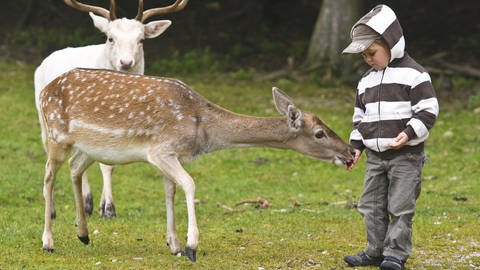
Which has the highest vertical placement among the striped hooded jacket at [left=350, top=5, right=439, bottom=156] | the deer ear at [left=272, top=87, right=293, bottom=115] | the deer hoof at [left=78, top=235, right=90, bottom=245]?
the striped hooded jacket at [left=350, top=5, right=439, bottom=156]

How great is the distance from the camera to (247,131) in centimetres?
723

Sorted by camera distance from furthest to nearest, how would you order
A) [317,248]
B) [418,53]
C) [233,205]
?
1. [418,53]
2. [233,205]
3. [317,248]

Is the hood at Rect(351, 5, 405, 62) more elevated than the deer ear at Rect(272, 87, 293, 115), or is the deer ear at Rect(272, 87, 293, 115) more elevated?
the hood at Rect(351, 5, 405, 62)

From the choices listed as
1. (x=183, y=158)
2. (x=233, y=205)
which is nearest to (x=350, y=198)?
(x=233, y=205)

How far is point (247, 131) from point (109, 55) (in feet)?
10.2

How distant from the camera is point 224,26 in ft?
70.2

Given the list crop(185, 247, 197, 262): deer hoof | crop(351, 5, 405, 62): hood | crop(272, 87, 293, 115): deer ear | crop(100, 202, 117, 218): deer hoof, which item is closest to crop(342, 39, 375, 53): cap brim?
crop(351, 5, 405, 62): hood

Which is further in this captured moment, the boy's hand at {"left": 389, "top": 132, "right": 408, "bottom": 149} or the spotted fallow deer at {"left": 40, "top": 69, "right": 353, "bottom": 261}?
the spotted fallow deer at {"left": 40, "top": 69, "right": 353, "bottom": 261}

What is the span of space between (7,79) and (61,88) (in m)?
10.0

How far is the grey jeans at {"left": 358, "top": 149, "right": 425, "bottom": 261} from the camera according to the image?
6516 mm

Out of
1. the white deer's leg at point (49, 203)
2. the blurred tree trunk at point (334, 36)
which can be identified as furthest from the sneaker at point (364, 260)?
the blurred tree trunk at point (334, 36)

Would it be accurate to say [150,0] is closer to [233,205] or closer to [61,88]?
[233,205]

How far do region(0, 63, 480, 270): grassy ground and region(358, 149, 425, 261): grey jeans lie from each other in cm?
44

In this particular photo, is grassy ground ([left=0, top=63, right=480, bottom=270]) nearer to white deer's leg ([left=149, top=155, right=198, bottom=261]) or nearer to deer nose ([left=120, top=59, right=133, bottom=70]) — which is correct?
white deer's leg ([left=149, top=155, right=198, bottom=261])
